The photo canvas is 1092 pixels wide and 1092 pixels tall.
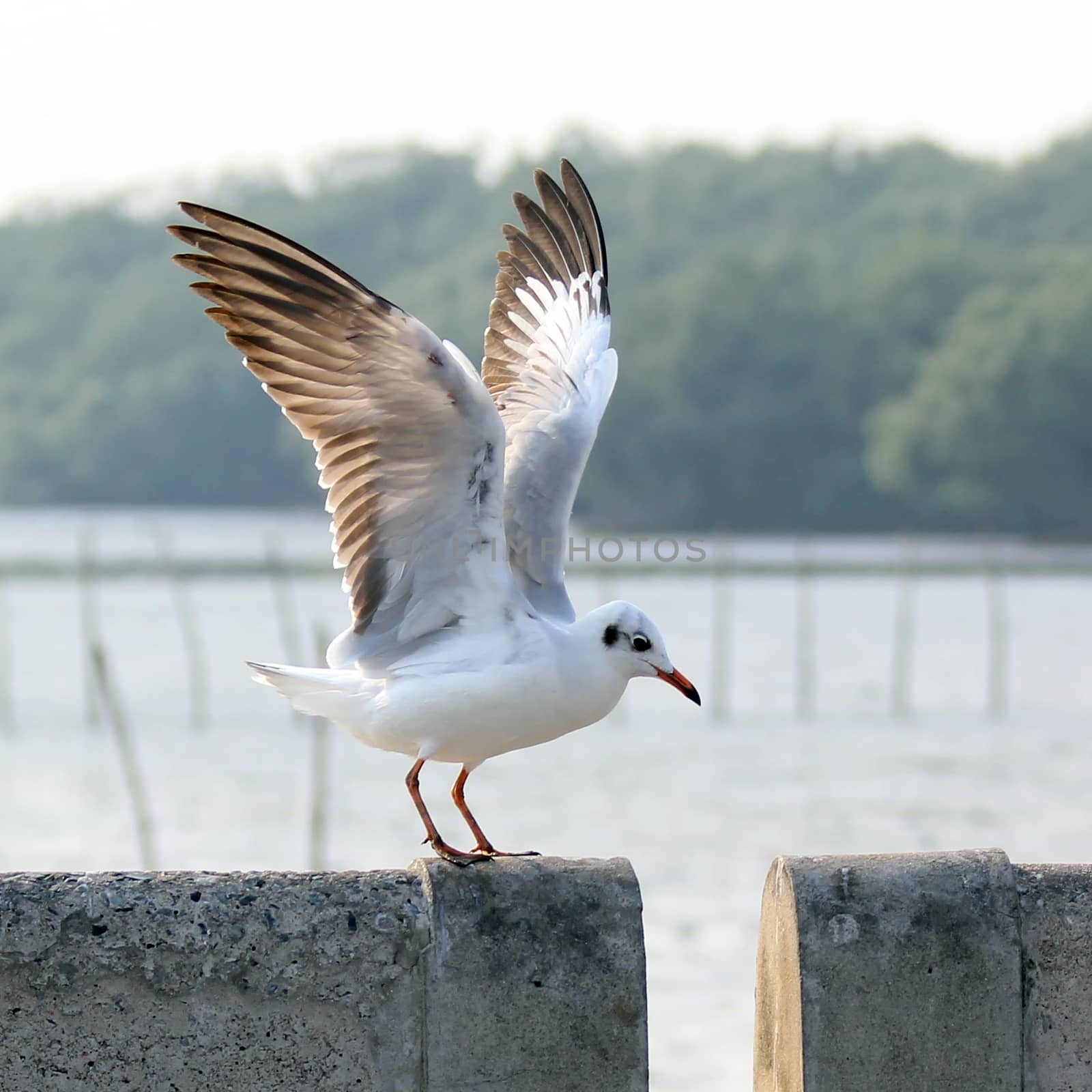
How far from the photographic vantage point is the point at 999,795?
21.8 metres

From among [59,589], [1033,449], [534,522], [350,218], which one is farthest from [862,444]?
[534,522]

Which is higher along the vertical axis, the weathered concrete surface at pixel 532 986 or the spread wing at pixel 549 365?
the spread wing at pixel 549 365

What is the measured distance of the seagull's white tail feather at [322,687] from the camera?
517cm

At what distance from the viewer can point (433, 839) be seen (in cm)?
462

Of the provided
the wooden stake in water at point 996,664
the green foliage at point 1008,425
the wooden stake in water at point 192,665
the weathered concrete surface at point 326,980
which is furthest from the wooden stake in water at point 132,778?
the green foliage at point 1008,425

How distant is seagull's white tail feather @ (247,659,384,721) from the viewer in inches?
203

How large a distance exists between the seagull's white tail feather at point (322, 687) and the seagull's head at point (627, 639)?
2.05 ft

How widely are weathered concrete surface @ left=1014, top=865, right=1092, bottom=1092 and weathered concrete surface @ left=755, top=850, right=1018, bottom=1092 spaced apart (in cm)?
4

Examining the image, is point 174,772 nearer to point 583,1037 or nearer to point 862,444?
point 583,1037

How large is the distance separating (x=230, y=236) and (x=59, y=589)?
50733mm

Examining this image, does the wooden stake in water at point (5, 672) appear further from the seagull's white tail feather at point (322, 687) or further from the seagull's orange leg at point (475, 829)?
the seagull's orange leg at point (475, 829)

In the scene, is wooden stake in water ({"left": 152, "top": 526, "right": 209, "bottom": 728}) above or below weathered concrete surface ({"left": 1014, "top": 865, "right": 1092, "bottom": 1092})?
above

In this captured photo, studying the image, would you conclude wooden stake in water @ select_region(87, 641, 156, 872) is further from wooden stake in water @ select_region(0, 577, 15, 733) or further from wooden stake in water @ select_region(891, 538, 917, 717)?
wooden stake in water @ select_region(891, 538, 917, 717)

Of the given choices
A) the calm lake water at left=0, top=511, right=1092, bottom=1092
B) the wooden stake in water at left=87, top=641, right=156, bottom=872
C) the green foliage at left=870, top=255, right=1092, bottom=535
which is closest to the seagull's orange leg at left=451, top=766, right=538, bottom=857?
the calm lake water at left=0, top=511, right=1092, bottom=1092
